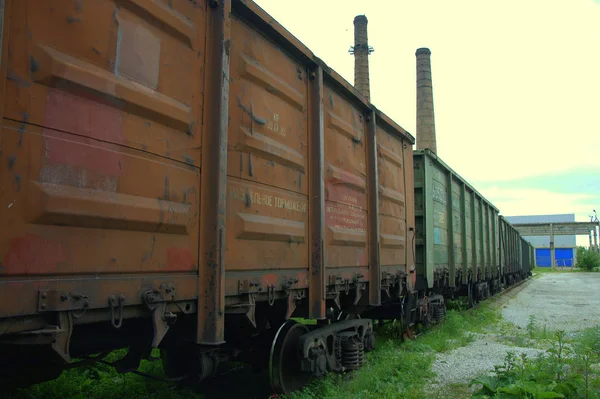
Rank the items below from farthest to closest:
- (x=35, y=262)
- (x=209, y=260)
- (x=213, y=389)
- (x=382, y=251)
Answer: (x=382, y=251) → (x=213, y=389) → (x=209, y=260) → (x=35, y=262)

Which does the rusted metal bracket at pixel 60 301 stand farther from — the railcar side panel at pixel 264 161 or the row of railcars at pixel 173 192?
the railcar side panel at pixel 264 161

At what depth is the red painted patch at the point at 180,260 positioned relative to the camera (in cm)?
292

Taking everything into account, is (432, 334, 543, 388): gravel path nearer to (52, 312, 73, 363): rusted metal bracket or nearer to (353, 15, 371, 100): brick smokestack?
(52, 312, 73, 363): rusted metal bracket

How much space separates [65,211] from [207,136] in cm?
120

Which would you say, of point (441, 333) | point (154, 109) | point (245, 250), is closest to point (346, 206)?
point (245, 250)

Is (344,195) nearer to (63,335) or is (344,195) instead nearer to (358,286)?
(358,286)

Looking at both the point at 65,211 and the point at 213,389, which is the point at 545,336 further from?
the point at 65,211

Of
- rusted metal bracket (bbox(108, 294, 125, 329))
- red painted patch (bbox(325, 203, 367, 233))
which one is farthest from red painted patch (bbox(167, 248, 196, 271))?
red painted patch (bbox(325, 203, 367, 233))

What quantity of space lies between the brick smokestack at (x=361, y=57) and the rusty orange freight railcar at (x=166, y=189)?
2789 cm

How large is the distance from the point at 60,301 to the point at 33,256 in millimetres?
262

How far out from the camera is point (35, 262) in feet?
7.25

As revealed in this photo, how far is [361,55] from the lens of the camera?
32.5 m

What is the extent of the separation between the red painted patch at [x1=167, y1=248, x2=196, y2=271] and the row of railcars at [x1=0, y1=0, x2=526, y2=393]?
0.4 inches

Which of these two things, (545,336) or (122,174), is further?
(545,336)
